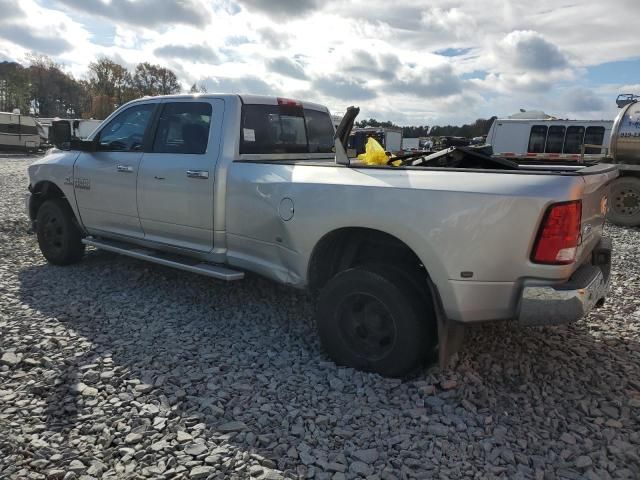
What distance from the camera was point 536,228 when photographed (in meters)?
2.75

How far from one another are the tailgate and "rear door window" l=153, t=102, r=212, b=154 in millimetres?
3002

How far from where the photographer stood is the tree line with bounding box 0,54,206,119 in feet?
211

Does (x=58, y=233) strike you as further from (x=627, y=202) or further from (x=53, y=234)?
(x=627, y=202)

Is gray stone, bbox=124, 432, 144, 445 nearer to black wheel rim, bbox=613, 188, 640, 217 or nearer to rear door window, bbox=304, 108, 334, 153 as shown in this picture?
rear door window, bbox=304, 108, 334, 153

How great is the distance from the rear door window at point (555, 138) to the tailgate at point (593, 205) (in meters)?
15.6

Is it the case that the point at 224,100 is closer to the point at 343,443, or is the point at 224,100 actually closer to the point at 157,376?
the point at 157,376

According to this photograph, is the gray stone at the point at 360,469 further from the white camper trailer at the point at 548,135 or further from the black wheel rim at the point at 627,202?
the white camper trailer at the point at 548,135

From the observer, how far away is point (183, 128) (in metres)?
4.73

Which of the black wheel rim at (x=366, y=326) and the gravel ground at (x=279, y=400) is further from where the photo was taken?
the black wheel rim at (x=366, y=326)

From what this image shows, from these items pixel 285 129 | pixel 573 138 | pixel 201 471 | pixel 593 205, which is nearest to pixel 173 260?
pixel 285 129

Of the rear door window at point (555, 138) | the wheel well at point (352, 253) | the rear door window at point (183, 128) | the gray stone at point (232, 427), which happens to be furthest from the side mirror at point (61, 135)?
the rear door window at point (555, 138)

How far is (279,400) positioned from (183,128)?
2767 mm

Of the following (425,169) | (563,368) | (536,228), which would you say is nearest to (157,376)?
(425,169)

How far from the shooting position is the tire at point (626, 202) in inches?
413
